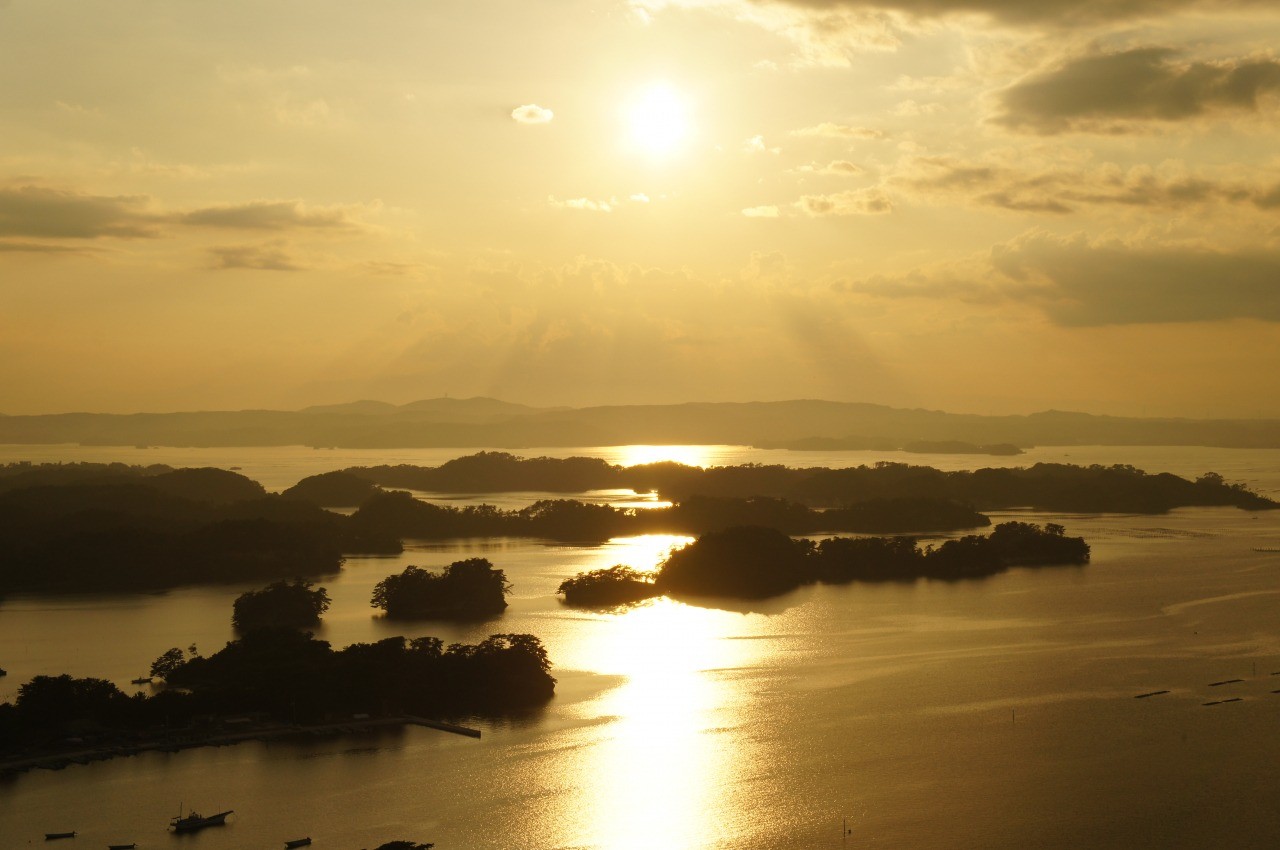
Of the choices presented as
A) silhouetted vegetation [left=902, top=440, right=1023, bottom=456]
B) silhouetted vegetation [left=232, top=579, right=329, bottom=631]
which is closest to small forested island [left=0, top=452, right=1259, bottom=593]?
silhouetted vegetation [left=232, top=579, right=329, bottom=631]

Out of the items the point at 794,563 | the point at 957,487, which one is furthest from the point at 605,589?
the point at 957,487

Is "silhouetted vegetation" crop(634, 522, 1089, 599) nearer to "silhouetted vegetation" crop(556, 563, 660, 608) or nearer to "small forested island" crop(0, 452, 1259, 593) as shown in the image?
"silhouetted vegetation" crop(556, 563, 660, 608)

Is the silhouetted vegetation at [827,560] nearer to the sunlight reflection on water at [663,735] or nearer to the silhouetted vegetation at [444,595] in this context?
the silhouetted vegetation at [444,595]

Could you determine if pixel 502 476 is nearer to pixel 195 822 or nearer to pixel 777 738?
pixel 777 738

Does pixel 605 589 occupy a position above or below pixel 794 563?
below

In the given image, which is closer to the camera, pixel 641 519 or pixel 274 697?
pixel 274 697

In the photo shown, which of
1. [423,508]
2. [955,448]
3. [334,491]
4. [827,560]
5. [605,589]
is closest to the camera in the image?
[605,589]
